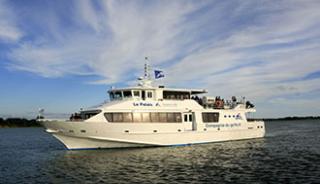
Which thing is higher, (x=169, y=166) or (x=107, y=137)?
(x=107, y=137)

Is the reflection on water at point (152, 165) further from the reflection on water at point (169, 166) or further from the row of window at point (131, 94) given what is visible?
the row of window at point (131, 94)

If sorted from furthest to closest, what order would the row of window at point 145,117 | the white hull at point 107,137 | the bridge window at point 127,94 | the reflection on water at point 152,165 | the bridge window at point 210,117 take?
1. the bridge window at point 210,117
2. the bridge window at point 127,94
3. the row of window at point 145,117
4. the white hull at point 107,137
5. the reflection on water at point 152,165

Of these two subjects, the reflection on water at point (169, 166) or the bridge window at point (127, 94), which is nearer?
the reflection on water at point (169, 166)

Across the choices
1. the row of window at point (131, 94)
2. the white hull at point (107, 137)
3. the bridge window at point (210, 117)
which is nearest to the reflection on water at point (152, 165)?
the white hull at point (107, 137)

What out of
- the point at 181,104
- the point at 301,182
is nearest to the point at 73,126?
the point at 181,104

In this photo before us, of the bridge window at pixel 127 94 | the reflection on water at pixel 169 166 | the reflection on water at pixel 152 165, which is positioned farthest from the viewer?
the bridge window at pixel 127 94

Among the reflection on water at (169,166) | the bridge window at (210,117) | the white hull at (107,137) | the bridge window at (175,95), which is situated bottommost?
the reflection on water at (169,166)

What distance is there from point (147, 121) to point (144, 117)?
0.40 m

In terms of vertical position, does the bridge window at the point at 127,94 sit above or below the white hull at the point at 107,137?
above

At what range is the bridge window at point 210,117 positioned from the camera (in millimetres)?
30266

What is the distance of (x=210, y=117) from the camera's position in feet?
101

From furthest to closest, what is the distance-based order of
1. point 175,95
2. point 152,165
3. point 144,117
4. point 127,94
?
point 175,95, point 127,94, point 144,117, point 152,165

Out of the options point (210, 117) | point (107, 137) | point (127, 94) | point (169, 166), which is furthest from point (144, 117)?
point (169, 166)

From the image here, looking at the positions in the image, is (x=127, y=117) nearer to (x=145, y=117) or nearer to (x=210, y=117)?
(x=145, y=117)
